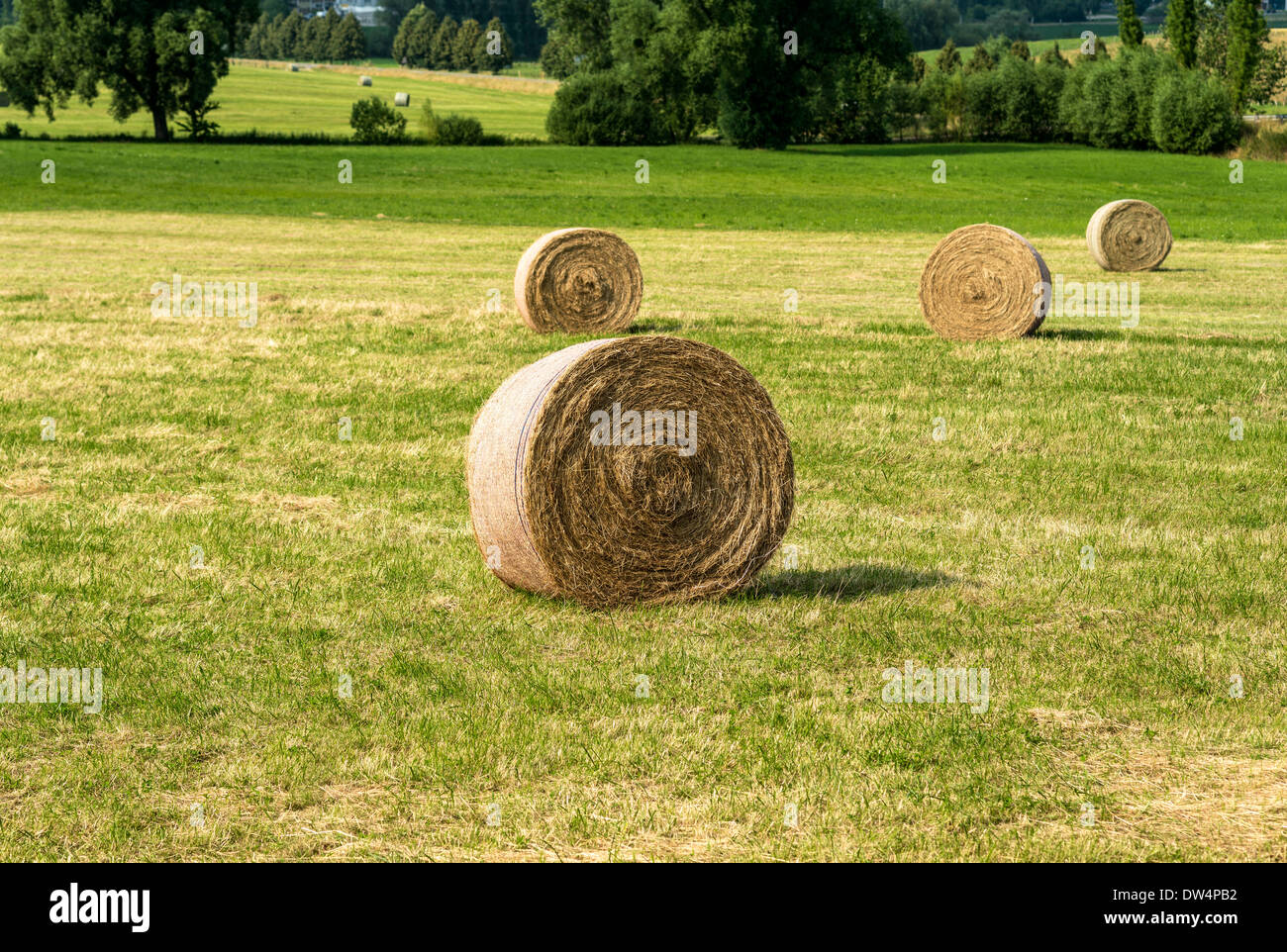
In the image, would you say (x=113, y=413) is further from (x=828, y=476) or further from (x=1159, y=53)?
(x=1159, y=53)

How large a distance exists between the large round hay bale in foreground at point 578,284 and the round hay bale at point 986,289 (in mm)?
4199

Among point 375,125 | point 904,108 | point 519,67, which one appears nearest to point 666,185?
point 375,125

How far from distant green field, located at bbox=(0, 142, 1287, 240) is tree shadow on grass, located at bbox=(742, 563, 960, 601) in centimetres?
3411

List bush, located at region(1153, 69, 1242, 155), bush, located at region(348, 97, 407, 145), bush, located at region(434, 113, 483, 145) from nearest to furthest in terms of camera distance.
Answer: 1. bush, located at region(348, 97, 407, 145)
2. bush, located at region(1153, 69, 1242, 155)
3. bush, located at region(434, 113, 483, 145)

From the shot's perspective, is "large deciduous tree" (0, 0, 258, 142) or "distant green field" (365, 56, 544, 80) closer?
"large deciduous tree" (0, 0, 258, 142)

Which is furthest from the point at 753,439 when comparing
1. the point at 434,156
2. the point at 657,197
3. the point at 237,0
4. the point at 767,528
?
the point at 237,0

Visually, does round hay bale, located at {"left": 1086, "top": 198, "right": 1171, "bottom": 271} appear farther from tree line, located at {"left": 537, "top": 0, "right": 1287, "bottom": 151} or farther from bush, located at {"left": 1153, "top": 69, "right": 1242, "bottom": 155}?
bush, located at {"left": 1153, "top": 69, "right": 1242, "bottom": 155}

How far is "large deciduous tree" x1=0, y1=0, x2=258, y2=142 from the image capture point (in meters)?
70.4

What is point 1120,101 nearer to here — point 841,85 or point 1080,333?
point 841,85

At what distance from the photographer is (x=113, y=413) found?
14531mm

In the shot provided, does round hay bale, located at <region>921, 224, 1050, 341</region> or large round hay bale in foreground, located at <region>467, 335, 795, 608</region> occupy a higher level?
round hay bale, located at <region>921, 224, 1050, 341</region>

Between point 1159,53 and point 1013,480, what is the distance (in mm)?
78996

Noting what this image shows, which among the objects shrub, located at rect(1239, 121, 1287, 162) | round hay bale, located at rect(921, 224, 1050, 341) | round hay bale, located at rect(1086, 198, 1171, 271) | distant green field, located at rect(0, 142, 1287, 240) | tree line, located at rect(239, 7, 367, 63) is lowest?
round hay bale, located at rect(921, 224, 1050, 341)

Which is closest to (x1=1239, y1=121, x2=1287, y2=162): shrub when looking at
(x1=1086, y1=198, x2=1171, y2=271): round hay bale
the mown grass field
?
(x1=1086, y1=198, x2=1171, y2=271): round hay bale
